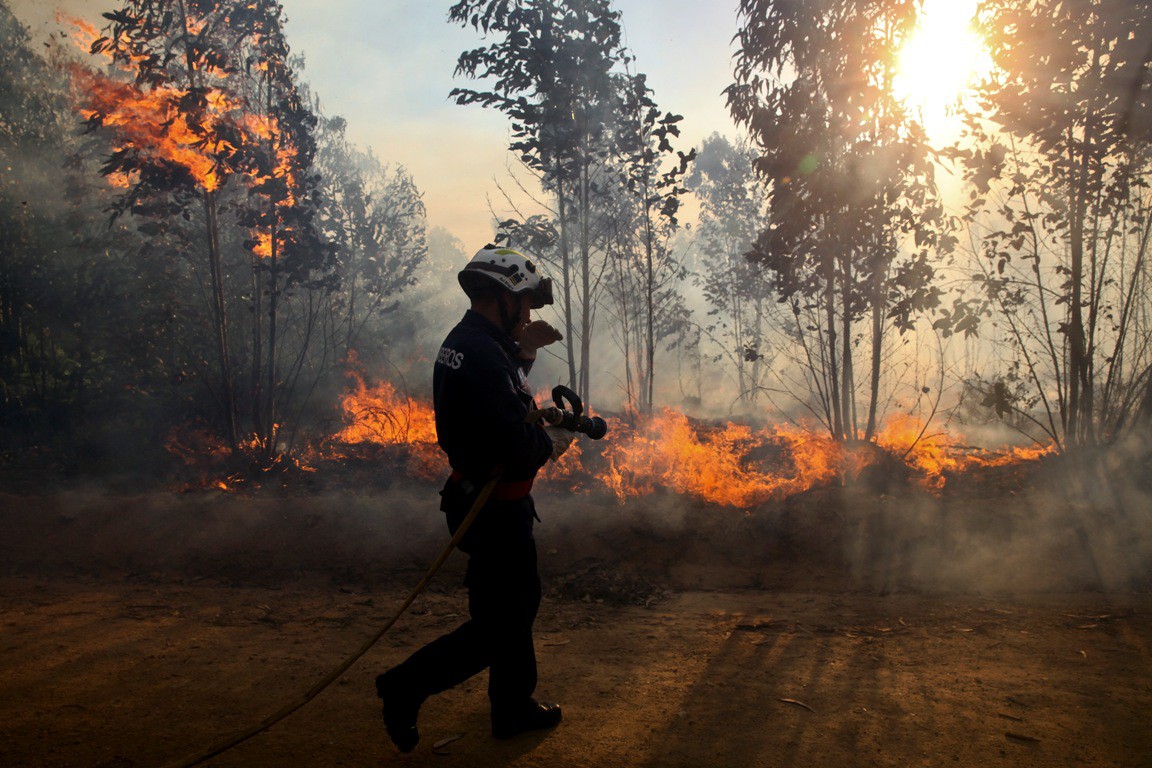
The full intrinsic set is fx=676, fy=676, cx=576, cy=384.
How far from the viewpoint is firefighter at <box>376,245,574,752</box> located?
3.21 meters

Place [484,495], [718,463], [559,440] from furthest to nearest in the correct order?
[718,463]
[559,440]
[484,495]

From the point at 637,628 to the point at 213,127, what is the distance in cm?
898

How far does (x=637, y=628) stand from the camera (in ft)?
18.2

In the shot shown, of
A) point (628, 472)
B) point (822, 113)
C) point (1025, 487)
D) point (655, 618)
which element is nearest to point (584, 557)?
point (655, 618)

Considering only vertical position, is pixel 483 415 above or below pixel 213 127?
below

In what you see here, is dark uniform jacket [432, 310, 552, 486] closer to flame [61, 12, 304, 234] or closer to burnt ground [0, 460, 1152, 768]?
burnt ground [0, 460, 1152, 768]

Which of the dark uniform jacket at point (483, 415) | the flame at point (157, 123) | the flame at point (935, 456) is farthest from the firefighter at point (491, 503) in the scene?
the flame at point (157, 123)

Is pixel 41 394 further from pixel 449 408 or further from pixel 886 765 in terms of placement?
pixel 886 765

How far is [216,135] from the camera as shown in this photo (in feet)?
31.4

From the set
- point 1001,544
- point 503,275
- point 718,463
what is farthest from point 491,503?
point 718,463

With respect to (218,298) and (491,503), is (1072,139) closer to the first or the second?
(491,503)

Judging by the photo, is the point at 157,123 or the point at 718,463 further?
the point at 157,123

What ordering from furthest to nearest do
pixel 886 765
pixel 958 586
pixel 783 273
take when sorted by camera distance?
pixel 783 273 → pixel 958 586 → pixel 886 765

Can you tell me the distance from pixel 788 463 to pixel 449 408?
27.3 ft
